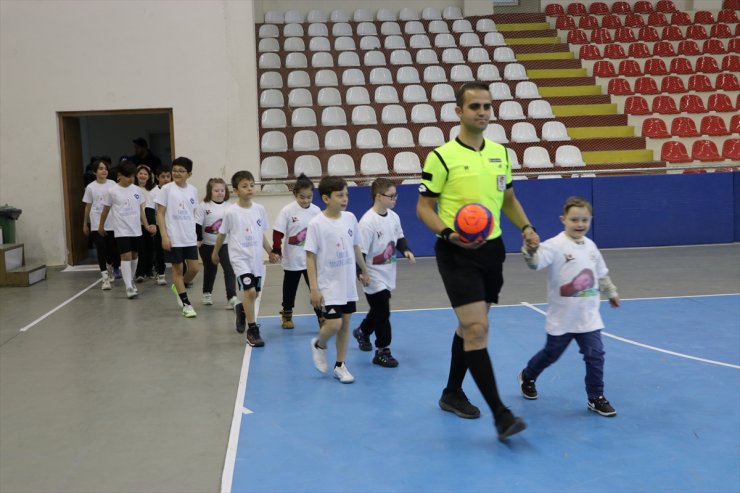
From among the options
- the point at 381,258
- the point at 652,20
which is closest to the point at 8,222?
the point at 381,258

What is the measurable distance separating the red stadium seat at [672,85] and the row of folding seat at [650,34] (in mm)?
2593

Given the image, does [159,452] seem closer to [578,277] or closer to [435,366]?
[435,366]

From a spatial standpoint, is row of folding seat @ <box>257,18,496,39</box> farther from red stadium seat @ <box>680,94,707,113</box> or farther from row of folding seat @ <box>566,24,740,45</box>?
red stadium seat @ <box>680,94,707,113</box>

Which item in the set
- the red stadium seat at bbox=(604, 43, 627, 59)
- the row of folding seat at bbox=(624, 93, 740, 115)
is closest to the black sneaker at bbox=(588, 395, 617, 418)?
the row of folding seat at bbox=(624, 93, 740, 115)

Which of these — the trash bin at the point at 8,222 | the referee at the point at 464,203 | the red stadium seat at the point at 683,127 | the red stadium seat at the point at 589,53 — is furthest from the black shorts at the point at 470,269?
the red stadium seat at the point at 589,53

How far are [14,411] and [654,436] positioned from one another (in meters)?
4.77

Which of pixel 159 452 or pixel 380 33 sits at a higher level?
pixel 380 33

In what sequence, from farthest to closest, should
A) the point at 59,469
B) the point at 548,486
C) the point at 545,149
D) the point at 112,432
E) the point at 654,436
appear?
1. the point at 545,149
2. the point at 112,432
3. the point at 654,436
4. the point at 59,469
5. the point at 548,486

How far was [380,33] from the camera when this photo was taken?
789 inches

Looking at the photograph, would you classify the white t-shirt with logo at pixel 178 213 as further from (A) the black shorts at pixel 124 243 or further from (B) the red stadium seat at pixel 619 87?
(B) the red stadium seat at pixel 619 87

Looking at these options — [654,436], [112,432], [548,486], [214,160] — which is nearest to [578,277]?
[654,436]

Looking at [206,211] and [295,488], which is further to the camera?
[206,211]

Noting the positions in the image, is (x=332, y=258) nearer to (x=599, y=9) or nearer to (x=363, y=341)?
(x=363, y=341)

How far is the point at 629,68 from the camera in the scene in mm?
18797
